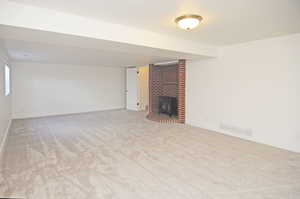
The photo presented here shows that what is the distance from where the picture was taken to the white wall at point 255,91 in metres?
3.38

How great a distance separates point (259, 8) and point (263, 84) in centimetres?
199

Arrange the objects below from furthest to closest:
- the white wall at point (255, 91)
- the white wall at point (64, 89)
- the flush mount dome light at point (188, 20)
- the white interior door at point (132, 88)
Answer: the white interior door at point (132, 88)
the white wall at point (64, 89)
the white wall at point (255, 91)
the flush mount dome light at point (188, 20)

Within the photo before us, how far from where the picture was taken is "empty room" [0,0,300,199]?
6.99ft

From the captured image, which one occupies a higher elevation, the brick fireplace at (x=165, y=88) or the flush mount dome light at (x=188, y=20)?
the flush mount dome light at (x=188, y=20)

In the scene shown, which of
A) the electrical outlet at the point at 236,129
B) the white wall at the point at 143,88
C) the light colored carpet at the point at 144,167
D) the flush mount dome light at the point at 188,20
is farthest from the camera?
the white wall at the point at 143,88

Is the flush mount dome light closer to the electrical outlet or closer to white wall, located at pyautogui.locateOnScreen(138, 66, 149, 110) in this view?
the electrical outlet

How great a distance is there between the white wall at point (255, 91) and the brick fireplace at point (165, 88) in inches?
25.1

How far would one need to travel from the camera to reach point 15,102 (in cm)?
630

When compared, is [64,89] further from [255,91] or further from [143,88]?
[255,91]

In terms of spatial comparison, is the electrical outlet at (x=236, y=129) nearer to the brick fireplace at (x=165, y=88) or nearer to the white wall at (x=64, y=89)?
the brick fireplace at (x=165, y=88)

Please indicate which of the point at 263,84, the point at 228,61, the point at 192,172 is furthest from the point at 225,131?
the point at 192,172

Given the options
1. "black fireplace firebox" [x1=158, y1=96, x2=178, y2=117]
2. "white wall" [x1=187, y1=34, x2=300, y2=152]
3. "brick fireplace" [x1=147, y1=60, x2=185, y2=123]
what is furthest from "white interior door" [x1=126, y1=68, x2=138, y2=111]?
"white wall" [x1=187, y1=34, x2=300, y2=152]

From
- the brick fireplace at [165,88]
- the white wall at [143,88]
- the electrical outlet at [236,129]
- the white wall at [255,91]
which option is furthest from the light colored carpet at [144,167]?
the white wall at [143,88]

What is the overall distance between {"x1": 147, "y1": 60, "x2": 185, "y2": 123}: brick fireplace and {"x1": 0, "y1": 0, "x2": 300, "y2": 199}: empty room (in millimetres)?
71
